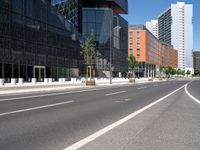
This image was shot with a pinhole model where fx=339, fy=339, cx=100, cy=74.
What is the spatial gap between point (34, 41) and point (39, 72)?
612 cm

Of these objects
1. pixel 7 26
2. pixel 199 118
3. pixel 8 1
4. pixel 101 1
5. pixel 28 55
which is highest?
pixel 101 1

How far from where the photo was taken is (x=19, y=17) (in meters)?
56.4

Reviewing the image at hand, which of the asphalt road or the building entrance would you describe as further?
the building entrance

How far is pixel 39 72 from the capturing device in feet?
208

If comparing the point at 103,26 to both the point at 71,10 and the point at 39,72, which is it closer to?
the point at 71,10

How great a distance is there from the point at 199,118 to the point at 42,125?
507cm

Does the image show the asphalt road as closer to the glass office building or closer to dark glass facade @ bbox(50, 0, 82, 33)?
dark glass facade @ bbox(50, 0, 82, 33)

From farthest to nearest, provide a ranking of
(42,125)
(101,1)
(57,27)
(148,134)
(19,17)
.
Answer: (101,1) < (57,27) < (19,17) < (42,125) < (148,134)

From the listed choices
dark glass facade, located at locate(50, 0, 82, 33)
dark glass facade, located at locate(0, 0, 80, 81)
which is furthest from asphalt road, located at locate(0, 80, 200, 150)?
dark glass facade, located at locate(50, 0, 82, 33)

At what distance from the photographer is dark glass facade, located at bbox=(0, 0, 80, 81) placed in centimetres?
5256

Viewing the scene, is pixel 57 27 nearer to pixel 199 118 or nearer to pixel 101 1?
pixel 101 1

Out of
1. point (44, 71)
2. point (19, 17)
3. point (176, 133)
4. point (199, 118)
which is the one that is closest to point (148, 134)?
point (176, 133)

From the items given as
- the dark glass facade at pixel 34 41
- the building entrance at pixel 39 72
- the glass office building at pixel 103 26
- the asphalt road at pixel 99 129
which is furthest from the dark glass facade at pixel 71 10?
the asphalt road at pixel 99 129

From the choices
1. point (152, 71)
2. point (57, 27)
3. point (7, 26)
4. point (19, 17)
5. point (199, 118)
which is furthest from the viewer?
point (152, 71)
